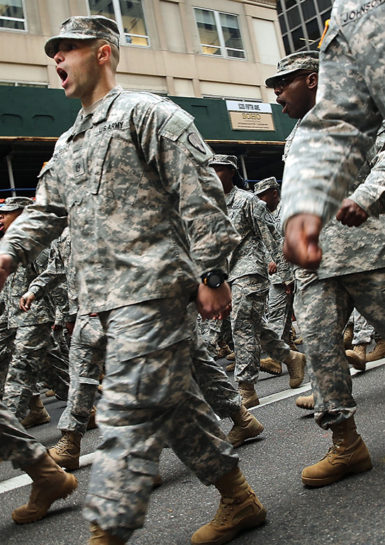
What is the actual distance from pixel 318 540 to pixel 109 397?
Answer: 0.98m

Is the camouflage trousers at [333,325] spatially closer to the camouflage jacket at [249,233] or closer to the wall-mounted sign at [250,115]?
the camouflage jacket at [249,233]

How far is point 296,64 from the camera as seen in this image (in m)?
3.97

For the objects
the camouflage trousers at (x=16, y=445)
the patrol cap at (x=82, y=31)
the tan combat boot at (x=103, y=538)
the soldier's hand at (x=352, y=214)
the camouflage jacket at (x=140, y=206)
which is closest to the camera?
the tan combat boot at (x=103, y=538)

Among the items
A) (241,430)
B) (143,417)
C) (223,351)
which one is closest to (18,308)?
(241,430)

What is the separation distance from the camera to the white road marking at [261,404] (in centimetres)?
428

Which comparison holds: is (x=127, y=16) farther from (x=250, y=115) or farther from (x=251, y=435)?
(x=251, y=435)

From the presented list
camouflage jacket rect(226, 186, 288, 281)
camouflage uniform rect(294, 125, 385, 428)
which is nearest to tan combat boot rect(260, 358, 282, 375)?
camouflage jacket rect(226, 186, 288, 281)

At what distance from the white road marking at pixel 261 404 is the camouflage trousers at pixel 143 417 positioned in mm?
1938

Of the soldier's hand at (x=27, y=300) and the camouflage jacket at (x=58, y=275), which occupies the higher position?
the camouflage jacket at (x=58, y=275)

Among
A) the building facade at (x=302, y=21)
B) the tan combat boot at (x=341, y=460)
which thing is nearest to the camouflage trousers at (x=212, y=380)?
the tan combat boot at (x=341, y=460)

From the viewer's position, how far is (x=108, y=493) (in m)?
2.34

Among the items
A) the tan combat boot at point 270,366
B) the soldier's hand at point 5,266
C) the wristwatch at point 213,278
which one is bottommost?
the tan combat boot at point 270,366

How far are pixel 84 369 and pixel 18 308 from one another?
1.99 m

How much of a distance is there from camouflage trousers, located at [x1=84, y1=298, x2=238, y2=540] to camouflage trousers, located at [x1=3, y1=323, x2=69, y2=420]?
344 cm
